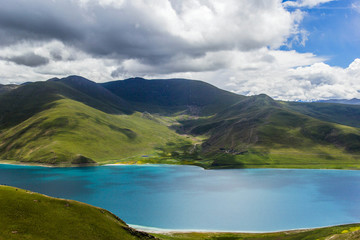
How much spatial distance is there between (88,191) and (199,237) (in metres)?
108

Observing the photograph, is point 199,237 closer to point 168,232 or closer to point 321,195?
point 168,232

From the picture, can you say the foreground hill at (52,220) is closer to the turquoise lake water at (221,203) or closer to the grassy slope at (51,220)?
the grassy slope at (51,220)

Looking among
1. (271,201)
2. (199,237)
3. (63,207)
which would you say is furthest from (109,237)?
(271,201)

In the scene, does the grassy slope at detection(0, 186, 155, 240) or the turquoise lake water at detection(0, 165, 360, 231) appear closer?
the grassy slope at detection(0, 186, 155, 240)

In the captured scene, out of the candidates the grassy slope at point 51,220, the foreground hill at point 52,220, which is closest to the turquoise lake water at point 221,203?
the foreground hill at point 52,220

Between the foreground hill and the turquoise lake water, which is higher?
the foreground hill

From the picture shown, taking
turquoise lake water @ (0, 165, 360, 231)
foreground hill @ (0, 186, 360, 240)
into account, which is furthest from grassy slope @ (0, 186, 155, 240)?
turquoise lake water @ (0, 165, 360, 231)

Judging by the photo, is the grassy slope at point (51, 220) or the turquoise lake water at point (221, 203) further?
the turquoise lake water at point (221, 203)

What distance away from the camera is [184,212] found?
131m

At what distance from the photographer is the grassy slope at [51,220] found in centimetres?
4367

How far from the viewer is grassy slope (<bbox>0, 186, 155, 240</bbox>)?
43.7 m

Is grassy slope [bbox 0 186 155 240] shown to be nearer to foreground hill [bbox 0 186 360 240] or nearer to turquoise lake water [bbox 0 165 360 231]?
foreground hill [bbox 0 186 360 240]

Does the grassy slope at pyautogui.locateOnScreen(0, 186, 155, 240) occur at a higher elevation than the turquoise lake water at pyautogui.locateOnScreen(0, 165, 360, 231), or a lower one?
higher

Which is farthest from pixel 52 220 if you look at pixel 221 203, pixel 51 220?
pixel 221 203
